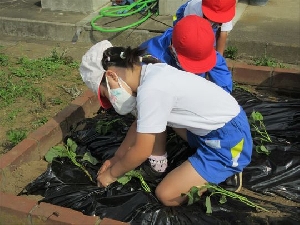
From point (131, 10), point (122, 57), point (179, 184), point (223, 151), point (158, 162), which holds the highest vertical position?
point (122, 57)

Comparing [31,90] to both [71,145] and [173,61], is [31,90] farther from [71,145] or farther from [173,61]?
[173,61]

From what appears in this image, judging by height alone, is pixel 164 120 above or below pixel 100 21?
above

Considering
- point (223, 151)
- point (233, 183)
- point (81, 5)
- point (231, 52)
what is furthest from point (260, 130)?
point (81, 5)

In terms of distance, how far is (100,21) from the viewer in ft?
20.4

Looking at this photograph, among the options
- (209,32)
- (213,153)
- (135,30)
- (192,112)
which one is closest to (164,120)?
(192,112)

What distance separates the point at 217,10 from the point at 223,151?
1.28 metres

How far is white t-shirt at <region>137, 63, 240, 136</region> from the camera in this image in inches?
96.3

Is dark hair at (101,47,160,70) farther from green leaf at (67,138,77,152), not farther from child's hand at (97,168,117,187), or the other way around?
green leaf at (67,138,77,152)

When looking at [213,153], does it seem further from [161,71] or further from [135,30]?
[135,30]

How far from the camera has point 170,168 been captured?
10.9 feet

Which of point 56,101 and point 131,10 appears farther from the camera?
point 131,10

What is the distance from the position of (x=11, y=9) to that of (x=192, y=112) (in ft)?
16.8

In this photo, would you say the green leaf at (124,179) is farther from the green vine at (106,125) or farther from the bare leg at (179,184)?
the green vine at (106,125)

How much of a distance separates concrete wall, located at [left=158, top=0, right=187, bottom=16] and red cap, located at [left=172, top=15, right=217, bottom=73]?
3.37m
